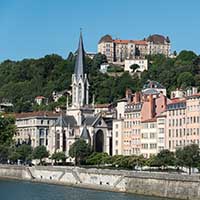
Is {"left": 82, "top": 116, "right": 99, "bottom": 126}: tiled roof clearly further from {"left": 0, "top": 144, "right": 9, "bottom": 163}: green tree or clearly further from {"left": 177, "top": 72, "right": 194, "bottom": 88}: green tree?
{"left": 177, "top": 72, "right": 194, "bottom": 88}: green tree

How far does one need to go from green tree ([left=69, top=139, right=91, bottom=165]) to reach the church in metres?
6.71

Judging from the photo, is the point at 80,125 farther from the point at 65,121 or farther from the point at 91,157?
the point at 91,157

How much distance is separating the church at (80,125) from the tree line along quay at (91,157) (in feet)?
16.1

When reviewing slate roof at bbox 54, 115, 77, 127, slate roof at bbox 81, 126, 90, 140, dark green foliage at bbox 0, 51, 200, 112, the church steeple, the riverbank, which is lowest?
the riverbank

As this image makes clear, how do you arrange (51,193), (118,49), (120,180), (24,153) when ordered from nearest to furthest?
(51,193) < (120,180) < (24,153) < (118,49)

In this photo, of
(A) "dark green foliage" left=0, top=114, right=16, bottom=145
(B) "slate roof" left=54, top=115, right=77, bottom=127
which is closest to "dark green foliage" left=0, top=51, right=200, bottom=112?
(B) "slate roof" left=54, top=115, right=77, bottom=127

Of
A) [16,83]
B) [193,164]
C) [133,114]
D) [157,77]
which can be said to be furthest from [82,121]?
[16,83]

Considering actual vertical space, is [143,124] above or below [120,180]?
above

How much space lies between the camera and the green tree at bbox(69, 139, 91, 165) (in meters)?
99.8

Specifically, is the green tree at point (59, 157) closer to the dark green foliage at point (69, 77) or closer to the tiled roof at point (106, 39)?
the dark green foliage at point (69, 77)

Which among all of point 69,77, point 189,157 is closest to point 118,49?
A: point 69,77

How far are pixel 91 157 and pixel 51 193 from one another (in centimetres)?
2968

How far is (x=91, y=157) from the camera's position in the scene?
9881cm

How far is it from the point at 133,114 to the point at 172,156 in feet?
75.0
